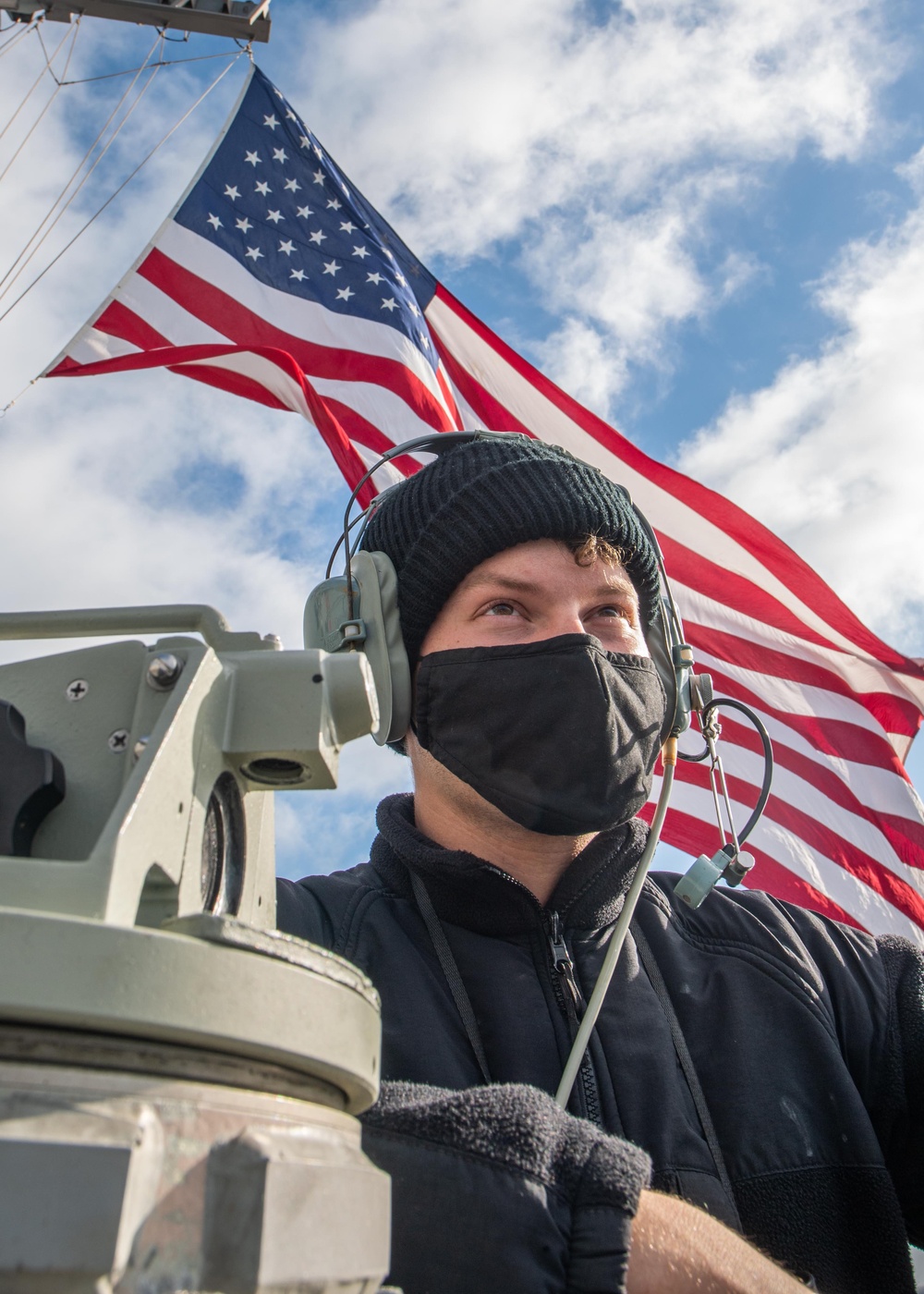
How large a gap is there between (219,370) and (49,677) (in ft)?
12.3

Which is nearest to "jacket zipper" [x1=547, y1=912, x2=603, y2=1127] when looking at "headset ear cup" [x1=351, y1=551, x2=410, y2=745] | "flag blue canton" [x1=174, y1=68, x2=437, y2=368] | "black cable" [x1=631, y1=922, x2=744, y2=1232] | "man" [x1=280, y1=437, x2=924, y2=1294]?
"man" [x1=280, y1=437, x2=924, y2=1294]

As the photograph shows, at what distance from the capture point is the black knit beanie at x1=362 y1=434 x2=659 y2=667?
2.09 meters

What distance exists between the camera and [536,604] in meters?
2.01

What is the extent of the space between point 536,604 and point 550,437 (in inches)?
118

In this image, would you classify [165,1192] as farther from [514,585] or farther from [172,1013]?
[514,585]

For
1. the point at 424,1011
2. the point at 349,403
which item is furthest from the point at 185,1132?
the point at 349,403

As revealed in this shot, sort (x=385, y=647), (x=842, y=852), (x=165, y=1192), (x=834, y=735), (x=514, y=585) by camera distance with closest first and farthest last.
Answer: (x=165, y=1192) < (x=385, y=647) < (x=514, y=585) < (x=842, y=852) < (x=834, y=735)

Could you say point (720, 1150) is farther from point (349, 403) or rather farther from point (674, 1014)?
point (349, 403)

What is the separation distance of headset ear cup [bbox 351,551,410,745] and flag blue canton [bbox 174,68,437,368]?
9.80 ft

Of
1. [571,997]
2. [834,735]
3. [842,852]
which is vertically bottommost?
[571,997]

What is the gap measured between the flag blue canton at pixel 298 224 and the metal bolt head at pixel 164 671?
13.5 ft

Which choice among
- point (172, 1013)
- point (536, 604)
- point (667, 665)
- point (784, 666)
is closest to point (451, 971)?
point (536, 604)

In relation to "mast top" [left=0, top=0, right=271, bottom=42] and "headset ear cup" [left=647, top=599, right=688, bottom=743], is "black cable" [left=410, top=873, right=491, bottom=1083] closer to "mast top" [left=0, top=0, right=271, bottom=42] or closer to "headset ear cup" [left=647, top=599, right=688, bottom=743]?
"headset ear cup" [left=647, top=599, right=688, bottom=743]

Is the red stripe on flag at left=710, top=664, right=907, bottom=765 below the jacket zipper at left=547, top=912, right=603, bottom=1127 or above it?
above
